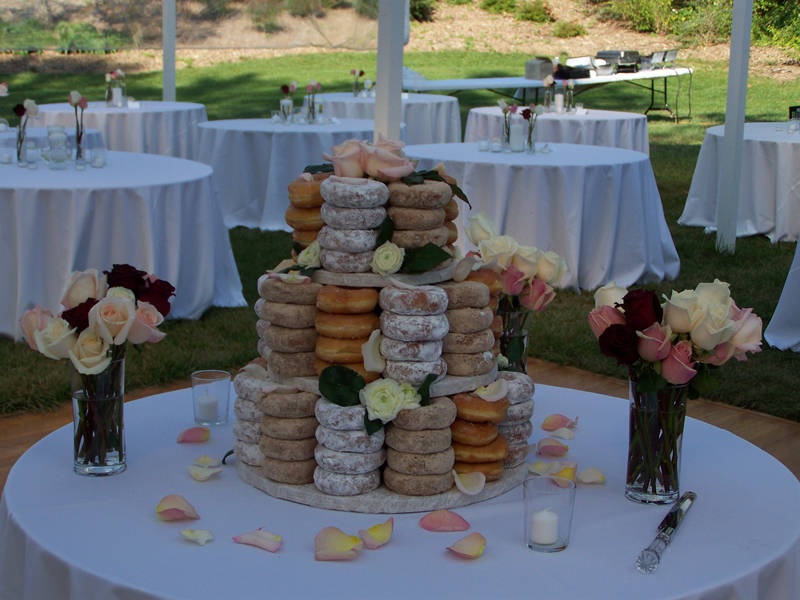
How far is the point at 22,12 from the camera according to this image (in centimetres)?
798

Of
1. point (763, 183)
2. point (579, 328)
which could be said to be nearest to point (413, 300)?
point (579, 328)

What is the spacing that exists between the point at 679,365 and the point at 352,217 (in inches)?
21.7

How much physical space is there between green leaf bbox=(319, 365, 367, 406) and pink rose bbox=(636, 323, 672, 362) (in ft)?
1.42

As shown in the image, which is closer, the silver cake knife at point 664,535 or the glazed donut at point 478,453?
the silver cake knife at point 664,535

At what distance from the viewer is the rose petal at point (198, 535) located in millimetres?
1213

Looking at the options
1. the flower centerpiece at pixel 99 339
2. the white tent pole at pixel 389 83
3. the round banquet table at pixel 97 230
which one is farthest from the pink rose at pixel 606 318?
the round banquet table at pixel 97 230

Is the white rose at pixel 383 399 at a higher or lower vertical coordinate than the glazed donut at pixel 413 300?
lower

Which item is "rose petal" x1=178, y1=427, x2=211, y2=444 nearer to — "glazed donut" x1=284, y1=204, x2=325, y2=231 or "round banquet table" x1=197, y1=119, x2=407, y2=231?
"glazed donut" x1=284, y1=204, x2=325, y2=231

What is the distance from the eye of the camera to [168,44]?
831 centimetres

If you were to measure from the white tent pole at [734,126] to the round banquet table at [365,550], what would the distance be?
16.9 feet

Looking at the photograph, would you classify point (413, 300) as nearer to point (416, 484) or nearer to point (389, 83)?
point (416, 484)

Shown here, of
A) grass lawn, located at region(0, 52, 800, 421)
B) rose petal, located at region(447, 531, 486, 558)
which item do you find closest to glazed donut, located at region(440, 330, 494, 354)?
rose petal, located at region(447, 531, 486, 558)

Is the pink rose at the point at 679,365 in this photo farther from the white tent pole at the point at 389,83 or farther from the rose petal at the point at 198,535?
the white tent pole at the point at 389,83

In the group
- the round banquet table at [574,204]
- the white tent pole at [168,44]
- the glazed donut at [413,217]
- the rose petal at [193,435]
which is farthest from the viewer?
the white tent pole at [168,44]
